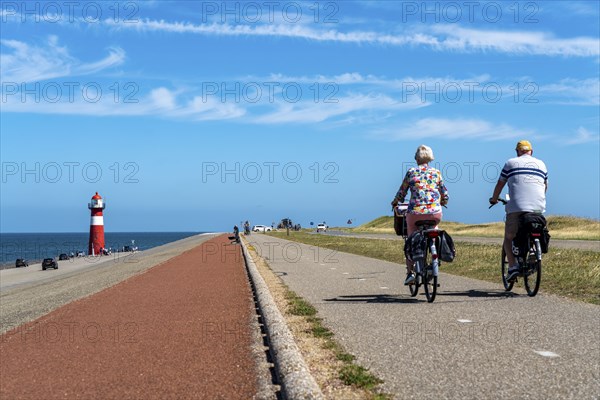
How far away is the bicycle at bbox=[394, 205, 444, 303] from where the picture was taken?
952 centimetres

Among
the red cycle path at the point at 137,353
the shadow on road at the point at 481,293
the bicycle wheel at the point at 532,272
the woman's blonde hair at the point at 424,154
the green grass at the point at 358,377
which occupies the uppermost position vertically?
the woman's blonde hair at the point at 424,154

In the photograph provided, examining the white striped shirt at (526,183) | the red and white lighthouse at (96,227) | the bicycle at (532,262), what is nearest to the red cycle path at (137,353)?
the bicycle at (532,262)

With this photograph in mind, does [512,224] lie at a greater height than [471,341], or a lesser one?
greater

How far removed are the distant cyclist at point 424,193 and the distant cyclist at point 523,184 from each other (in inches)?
38.6

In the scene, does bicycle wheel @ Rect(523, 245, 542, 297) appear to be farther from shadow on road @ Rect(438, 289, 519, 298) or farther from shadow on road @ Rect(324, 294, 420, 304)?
shadow on road @ Rect(324, 294, 420, 304)

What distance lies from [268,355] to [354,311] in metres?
2.75

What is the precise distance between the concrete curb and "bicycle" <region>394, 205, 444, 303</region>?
2341 mm

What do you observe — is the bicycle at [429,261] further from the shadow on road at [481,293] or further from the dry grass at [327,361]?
the dry grass at [327,361]

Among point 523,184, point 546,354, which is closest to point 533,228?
point 523,184

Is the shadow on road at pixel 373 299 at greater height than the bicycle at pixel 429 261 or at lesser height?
lesser

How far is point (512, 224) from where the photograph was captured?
33.3 feet

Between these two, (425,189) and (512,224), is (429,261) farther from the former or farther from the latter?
(512,224)

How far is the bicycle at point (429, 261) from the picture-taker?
9523 mm

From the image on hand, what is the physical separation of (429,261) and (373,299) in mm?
1287
